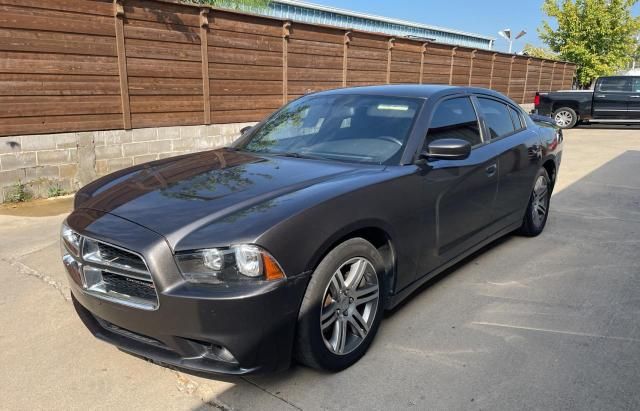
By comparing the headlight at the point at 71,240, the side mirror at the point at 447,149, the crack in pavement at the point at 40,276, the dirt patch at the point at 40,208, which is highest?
the side mirror at the point at 447,149

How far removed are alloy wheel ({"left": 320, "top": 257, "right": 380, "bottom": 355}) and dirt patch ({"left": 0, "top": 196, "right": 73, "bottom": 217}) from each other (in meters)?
4.74

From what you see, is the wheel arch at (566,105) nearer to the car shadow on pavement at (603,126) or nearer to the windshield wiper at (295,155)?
the car shadow on pavement at (603,126)

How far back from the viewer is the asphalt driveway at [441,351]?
8.64 feet

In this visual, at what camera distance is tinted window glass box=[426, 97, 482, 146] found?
368 cm

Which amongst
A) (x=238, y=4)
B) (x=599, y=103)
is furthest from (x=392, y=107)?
(x=599, y=103)

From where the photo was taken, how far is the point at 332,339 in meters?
2.80

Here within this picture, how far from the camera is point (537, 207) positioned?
532 centimetres

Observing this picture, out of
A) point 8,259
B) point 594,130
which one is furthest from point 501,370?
point 594,130

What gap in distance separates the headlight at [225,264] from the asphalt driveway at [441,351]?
2.34 ft

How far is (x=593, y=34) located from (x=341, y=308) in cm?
Answer: 2743

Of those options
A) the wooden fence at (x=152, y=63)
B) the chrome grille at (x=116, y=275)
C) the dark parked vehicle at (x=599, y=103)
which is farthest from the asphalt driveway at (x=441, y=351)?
the dark parked vehicle at (x=599, y=103)

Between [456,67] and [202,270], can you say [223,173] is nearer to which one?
[202,270]

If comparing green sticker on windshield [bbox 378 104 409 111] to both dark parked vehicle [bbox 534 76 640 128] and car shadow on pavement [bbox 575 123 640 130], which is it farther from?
car shadow on pavement [bbox 575 123 640 130]

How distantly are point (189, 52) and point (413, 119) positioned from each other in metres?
5.67
